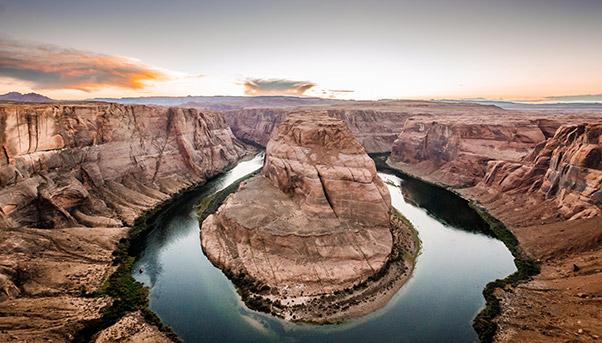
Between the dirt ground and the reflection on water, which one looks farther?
the reflection on water

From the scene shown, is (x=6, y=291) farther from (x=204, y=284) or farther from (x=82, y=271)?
(x=204, y=284)

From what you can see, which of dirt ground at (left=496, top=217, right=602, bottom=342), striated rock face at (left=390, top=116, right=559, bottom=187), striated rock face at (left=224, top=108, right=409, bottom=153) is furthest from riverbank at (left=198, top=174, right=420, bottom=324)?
striated rock face at (left=224, top=108, right=409, bottom=153)

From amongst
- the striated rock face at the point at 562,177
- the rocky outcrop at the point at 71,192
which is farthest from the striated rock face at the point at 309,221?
the striated rock face at the point at 562,177

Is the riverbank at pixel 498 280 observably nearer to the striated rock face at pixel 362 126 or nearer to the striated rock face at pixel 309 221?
the striated rock face at pixel 309 221

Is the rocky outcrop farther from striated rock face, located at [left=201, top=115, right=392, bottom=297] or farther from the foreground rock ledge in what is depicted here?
striated rock face, located at [left=201, top=115, right=392, bottom=297]

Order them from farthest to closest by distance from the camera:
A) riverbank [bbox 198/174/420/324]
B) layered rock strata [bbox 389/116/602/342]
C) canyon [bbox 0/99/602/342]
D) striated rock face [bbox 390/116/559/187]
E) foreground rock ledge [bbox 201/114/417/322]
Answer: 1. striated rock face [bbox 390/116/559/187]
2. foreground rock ledge [bbox 201/114/417/322]
3. riverbank [bbox 198/174/420/324]
4. canyon [bbox 0/99/602/342]
5. layered rock strata [bbox 389/116/602/342]

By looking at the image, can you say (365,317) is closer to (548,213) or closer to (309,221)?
(309,221)
